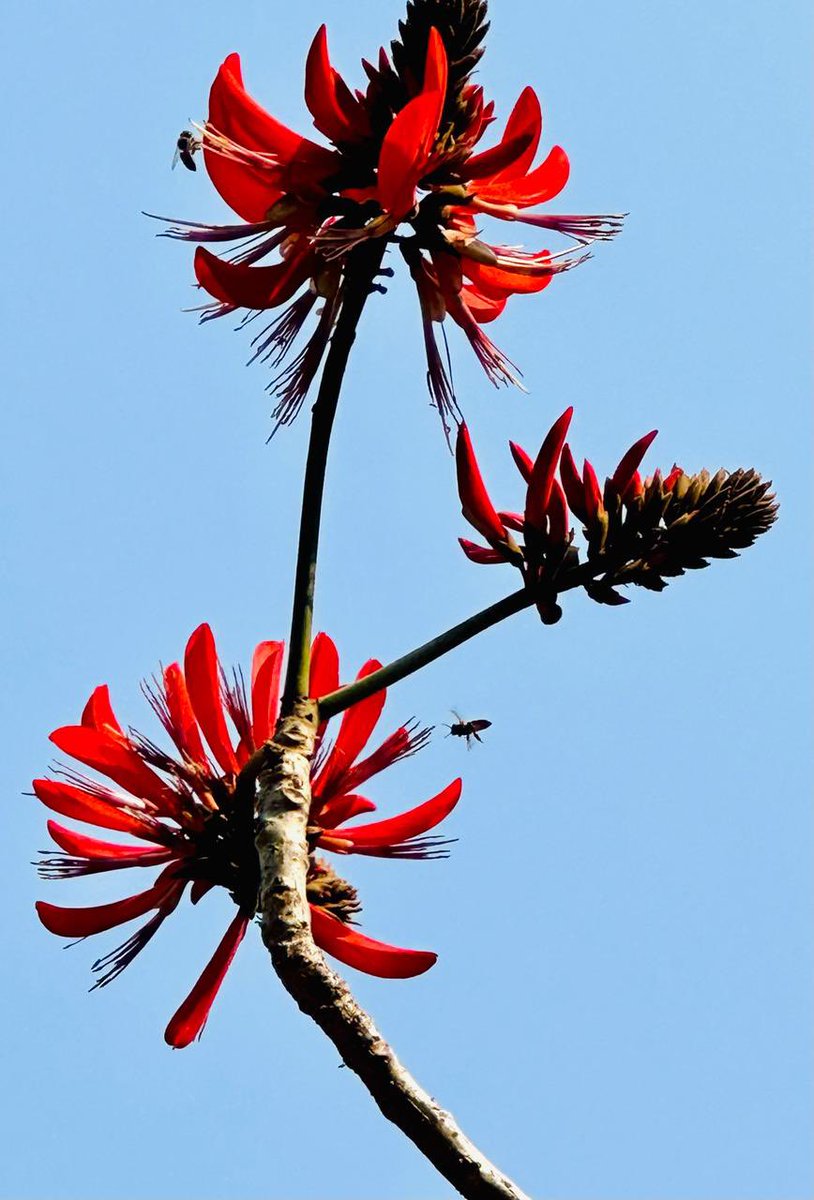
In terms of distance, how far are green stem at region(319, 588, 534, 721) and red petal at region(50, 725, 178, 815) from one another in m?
0.41

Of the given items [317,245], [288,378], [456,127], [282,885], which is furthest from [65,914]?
[456,127]

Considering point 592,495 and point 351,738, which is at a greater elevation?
point 351,738

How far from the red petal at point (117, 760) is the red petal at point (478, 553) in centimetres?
61

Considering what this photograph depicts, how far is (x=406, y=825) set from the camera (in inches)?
99.6

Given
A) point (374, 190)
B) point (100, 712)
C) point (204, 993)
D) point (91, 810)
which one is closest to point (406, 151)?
point (374, 190)

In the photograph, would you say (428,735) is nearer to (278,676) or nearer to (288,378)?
(278,676)

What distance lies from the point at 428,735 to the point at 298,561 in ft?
1.88

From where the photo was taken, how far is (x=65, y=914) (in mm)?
2477

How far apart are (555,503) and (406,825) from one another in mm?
640

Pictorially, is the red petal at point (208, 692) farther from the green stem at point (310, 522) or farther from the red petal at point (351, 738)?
the green stem at point (310, 522)

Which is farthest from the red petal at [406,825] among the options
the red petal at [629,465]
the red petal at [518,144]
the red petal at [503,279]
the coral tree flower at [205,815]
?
the red petal at [518,144]

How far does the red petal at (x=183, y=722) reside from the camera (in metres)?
2.47

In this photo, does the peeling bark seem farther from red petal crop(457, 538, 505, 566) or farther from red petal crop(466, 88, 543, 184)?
red petal crop(466, 88, 543, 184)

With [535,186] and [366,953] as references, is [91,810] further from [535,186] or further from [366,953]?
[535,186]
